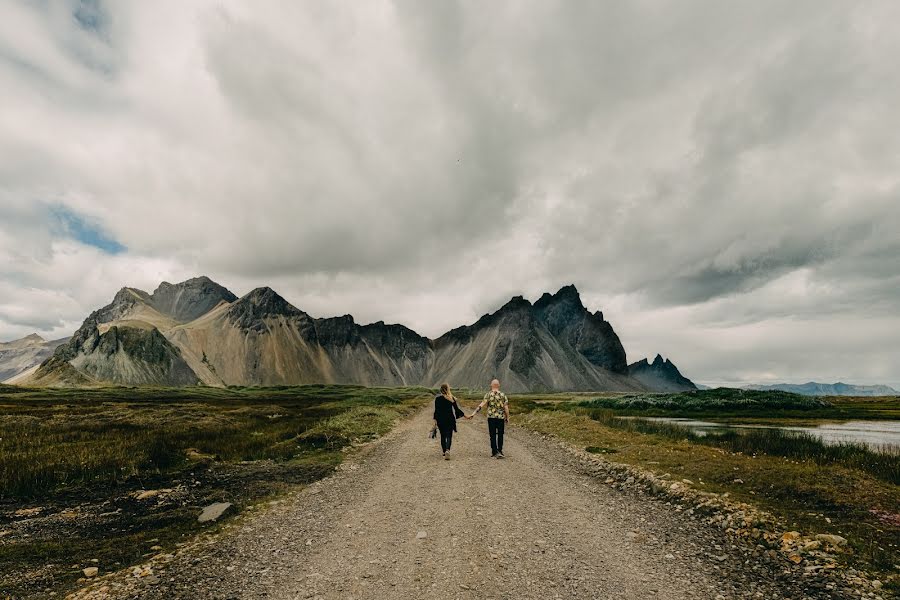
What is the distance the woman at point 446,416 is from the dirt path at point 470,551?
5.03m

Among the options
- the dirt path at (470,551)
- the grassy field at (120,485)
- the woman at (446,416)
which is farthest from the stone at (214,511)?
the woman at (446,416)

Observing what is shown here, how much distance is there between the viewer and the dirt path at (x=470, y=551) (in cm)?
727

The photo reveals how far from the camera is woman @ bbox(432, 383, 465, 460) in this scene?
64.2 feet

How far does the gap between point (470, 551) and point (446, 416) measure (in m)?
11.2

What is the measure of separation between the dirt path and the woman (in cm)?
503

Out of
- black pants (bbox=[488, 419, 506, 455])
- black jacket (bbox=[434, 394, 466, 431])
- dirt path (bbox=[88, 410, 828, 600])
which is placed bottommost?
dirt path (bbox=[88, 410, 828, 600])

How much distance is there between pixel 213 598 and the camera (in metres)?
7.12

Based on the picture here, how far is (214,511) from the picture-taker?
12227 mm

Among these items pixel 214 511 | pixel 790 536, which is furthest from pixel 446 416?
pixel 790 536

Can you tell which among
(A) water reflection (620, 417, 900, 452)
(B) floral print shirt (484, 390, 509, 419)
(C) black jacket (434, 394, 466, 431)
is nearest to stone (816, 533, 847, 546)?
(B) floral print shirt (484, 390, 509, 419)

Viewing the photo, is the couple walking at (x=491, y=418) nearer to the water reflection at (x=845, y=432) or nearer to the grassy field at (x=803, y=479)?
the grassy field at (x=803, y=479)

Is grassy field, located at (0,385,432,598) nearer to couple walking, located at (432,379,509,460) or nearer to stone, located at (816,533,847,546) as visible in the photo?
couple walking, located at (432,379,509,460)

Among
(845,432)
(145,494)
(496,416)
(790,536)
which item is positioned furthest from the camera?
(845,432)

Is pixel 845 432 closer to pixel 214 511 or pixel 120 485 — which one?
pixel 214 511
